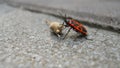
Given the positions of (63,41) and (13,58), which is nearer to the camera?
(13,58)

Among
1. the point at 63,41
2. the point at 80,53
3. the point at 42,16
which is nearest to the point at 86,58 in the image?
the point at 80,53

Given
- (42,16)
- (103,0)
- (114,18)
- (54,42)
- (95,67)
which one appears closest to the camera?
(95,67)

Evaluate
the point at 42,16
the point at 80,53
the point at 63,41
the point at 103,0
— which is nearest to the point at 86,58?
the point at 80,53

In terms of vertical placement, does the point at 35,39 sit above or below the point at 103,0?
below

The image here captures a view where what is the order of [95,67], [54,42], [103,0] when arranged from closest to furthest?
1. [95,67]
2. [54,42]
3. [103,0]

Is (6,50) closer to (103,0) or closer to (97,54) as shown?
(97,54)

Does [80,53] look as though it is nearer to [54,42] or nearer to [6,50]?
[54,42]
